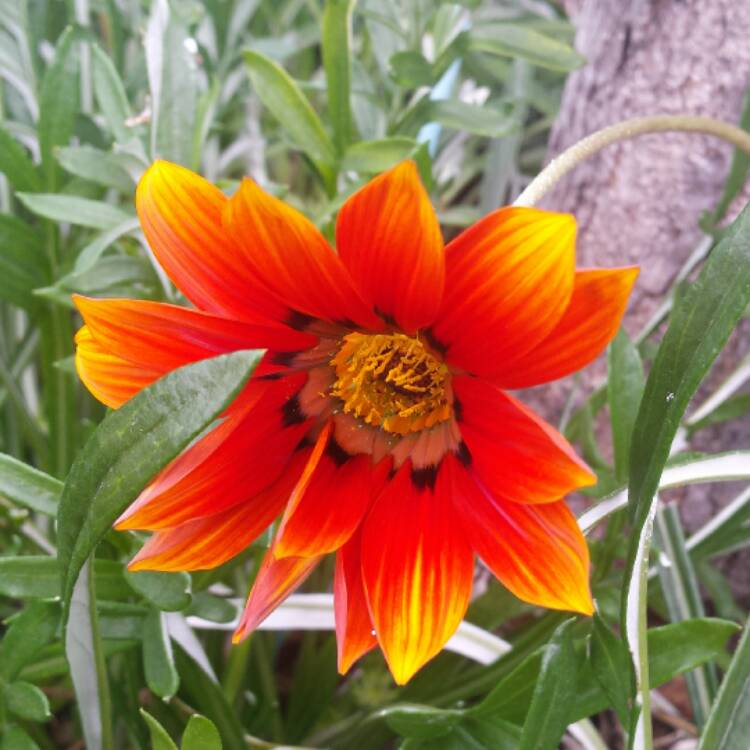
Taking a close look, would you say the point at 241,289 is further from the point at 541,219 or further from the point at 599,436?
the point at 599,436

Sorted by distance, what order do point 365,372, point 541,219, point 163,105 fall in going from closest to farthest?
point 541,219 < point 365,372 < point 163,105

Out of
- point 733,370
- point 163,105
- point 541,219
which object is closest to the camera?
point 541,219

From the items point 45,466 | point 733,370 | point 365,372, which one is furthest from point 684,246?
point 45,466

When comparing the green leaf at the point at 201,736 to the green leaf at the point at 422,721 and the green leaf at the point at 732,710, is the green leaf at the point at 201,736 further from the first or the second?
the green leaf at the point at 732,710

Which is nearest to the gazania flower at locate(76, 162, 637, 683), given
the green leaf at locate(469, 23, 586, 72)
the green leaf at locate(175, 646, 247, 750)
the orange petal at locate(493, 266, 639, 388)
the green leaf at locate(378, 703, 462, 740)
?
the orange petal at locate(493, 266, 639, 388)

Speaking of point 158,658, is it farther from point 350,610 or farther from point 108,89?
point 108,89

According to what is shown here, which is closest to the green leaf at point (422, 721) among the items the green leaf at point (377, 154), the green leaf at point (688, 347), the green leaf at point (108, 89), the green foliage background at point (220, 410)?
the green foliage background at point (220, 410)
